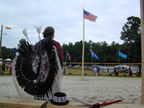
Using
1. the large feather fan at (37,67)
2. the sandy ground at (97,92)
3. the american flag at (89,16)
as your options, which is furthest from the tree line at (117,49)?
the american flag at (89,16)

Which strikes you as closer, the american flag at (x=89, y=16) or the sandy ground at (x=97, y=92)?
the sandy ground at (x=97, y=92)

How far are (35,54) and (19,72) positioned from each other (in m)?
0.39

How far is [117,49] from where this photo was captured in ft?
206

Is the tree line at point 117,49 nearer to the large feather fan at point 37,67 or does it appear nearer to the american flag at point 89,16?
the large feather fan at point 37,67

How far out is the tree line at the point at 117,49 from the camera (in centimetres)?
3391

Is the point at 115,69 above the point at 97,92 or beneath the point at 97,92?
beneath

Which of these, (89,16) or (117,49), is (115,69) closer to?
(89,16)

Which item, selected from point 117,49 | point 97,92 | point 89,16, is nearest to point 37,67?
point 97,92

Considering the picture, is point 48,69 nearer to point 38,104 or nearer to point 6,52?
point 38,104

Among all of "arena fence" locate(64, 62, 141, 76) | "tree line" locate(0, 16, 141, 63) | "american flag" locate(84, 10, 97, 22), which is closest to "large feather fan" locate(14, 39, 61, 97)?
"tree line" locate(0, 16, 141, 63)

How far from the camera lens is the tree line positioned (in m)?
33.9

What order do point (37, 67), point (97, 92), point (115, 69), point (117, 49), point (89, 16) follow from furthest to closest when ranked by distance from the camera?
point (117, 49) < point (115, 69) < point (89, 16) < point (97, 92) < point (37, 67)

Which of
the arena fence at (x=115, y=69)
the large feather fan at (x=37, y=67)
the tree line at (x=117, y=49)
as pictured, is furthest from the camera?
the tree line at (x=117, y=49)

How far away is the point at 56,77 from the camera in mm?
2172
